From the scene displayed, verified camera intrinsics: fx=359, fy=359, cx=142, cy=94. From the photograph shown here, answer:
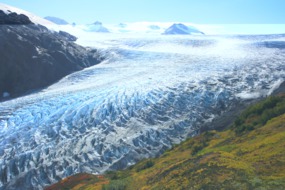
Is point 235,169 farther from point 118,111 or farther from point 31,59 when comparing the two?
point 31,59

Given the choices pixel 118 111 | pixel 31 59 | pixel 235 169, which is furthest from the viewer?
pixel 31 59

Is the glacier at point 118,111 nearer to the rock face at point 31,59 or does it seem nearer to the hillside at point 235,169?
the rock face at point 31,59

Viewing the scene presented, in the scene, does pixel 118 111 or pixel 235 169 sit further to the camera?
pixel 118 111

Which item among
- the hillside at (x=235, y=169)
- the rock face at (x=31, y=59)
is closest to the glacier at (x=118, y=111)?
the rock face at (x=31, y=59)

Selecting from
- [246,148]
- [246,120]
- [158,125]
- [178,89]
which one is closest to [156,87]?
[178,89]

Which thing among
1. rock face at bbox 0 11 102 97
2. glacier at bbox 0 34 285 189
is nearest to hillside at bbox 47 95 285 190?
glacier at bbox 0 34 285 189

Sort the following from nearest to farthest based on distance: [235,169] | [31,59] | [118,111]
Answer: [235,169] → [118,111] → [31,59]

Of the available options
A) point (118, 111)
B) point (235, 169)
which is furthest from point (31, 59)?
point (235, 169)

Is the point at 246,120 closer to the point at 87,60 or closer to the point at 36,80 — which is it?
the point at 36,80
